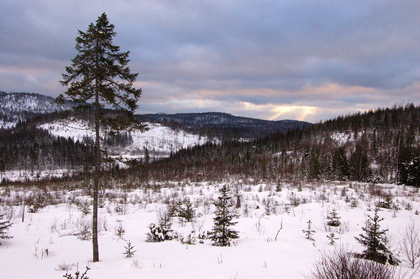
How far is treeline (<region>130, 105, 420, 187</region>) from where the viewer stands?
3591cm

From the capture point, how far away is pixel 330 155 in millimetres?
58500

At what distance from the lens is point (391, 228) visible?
8.05 m

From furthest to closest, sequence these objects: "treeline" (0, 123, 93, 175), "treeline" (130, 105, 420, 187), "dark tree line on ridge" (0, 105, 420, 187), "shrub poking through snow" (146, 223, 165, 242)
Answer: "treeline" (0, 123, 93, 175), "dark tree line on ridge" (0, 105, 420, 187), "treeline" (130, 105, 420, 187), "shrub poking through snow" (146, 223, 165, 242)

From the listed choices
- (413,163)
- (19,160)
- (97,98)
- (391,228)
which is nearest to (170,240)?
(97,98)

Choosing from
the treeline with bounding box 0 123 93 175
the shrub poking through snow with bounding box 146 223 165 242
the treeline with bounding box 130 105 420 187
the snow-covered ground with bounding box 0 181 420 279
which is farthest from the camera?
the treeline with bounding box 0 123 93 175

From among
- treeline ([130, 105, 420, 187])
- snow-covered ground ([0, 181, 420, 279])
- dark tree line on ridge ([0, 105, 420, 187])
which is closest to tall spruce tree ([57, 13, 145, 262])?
snow-covered ground ([0, 181, 420, 279])

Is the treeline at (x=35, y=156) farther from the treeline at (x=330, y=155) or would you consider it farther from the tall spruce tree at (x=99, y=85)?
the tall spruce tree at (x=99, y=85)

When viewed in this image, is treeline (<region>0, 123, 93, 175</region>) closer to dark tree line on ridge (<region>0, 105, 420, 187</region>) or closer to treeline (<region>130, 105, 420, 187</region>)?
dark tree line on ridge (<region>0, 105, 420, 187</region>)

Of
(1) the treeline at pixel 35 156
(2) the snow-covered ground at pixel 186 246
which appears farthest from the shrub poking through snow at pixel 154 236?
Answer: (1) the treeline at pixel 35 156

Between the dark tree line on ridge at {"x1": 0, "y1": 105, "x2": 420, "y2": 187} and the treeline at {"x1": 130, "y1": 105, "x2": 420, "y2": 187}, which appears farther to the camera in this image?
the dark tree line on ridge at {"x1": 0, "y1": 105, "x2": 420, "y2": 187}

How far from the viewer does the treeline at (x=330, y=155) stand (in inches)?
1414

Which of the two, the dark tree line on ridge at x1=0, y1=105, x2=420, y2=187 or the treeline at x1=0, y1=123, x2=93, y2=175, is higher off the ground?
the dark tree line on ridge at x1=0, y1=105, x2=420, y2=187

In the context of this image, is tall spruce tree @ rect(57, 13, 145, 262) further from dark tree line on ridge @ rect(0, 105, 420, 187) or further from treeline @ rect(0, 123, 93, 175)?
treeline @ rect(0, 123, 93, 175)

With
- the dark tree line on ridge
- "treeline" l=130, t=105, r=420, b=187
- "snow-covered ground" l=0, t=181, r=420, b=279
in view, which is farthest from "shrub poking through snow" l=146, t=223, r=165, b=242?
the dark tree line on ridge
